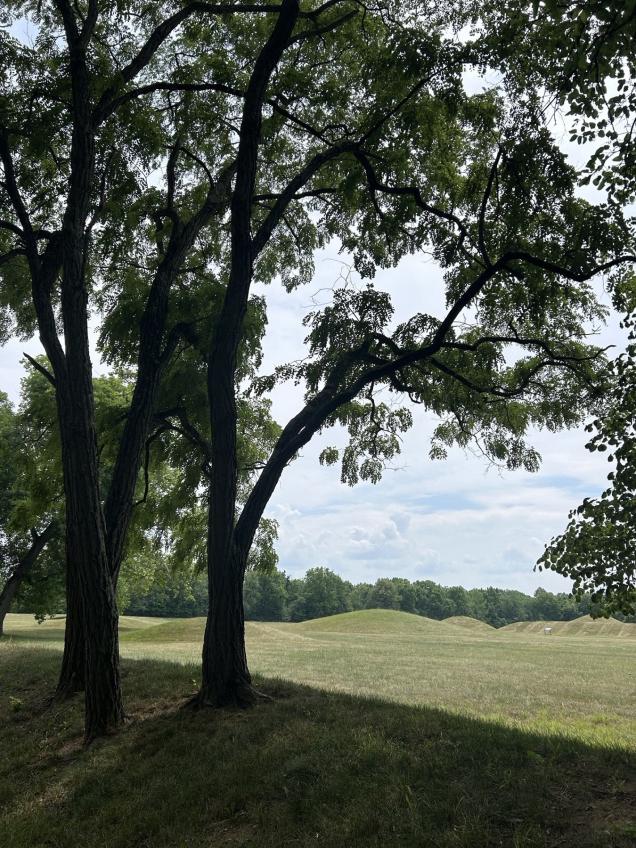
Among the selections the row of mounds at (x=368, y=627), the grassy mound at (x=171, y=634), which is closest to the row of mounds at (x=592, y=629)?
the row of mounds at (x=368, y=627)

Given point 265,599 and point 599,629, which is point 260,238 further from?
point 265,599

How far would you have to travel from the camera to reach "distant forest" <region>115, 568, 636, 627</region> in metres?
103

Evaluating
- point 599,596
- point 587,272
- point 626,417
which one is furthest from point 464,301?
point 599,596

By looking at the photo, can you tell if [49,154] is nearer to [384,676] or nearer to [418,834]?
[418,834]

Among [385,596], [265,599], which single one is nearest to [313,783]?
[265,599]

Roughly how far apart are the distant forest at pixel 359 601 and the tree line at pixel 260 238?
8674 cm

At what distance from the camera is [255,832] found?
577 cm

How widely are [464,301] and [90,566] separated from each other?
7181mm

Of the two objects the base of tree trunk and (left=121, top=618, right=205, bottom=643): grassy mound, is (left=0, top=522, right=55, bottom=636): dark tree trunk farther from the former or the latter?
the base of tree trunk

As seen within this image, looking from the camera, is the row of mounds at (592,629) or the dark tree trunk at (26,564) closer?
the dark tree trunk at (26,564)

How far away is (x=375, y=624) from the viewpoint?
60.6m

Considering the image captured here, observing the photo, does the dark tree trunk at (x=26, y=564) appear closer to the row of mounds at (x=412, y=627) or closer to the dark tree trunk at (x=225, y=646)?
the dark tree trunk at (x=225, y=646)

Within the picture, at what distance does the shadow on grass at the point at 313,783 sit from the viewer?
205 inches

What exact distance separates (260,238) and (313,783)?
856 cm
